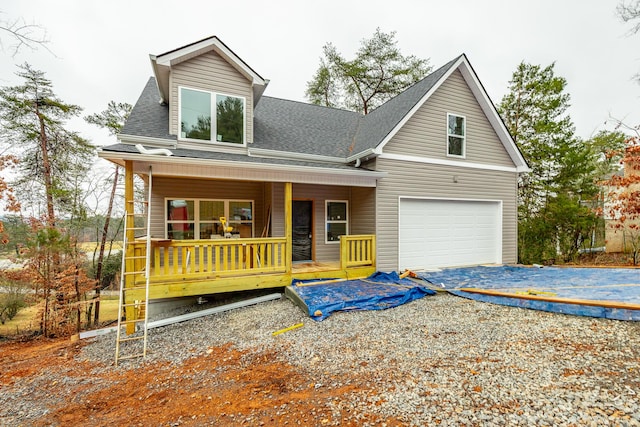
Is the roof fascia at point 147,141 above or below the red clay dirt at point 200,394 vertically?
above

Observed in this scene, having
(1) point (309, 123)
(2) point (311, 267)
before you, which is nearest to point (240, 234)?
(2) point (311, 267)

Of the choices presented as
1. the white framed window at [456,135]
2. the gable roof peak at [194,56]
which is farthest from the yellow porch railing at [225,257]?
the gable roof peak at [194,56]

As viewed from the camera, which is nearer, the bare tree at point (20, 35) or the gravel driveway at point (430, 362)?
the gravel driveway at point (430, 362)

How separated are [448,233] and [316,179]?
5120mm

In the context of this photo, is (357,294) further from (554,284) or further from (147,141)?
(147,141)

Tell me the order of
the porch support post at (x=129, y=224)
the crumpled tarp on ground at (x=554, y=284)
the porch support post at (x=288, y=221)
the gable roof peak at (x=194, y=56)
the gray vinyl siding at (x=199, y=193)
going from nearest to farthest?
the crumpled tarp on ground at (x=554, y=284) < the porch support post at (x=129, y=224) < the porch support post at (x=288, y=221) < the gable roof peak at (x=194, y=56) < the gray vinyl siding at (x=199, y=193)

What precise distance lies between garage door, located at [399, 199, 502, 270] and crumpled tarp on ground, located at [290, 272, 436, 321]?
1694 mm

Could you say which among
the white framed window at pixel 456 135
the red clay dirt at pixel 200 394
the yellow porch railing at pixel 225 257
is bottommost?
the red clay dirt at pixel 200 394

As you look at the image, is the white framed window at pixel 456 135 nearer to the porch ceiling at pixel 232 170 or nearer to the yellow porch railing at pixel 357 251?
the porch ceiling at pixel 232 170

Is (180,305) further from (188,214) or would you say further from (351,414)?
(351,414)

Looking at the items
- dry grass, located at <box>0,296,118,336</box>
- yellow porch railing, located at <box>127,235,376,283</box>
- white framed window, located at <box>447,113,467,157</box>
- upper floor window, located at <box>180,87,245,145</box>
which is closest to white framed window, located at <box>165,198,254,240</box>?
yellow porch railing, located at <box>127,235,376,283</box>

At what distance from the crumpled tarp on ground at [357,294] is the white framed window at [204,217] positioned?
2875 millimetres

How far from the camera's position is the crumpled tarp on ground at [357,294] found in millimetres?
5618

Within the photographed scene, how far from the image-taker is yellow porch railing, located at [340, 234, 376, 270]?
7.55 m
